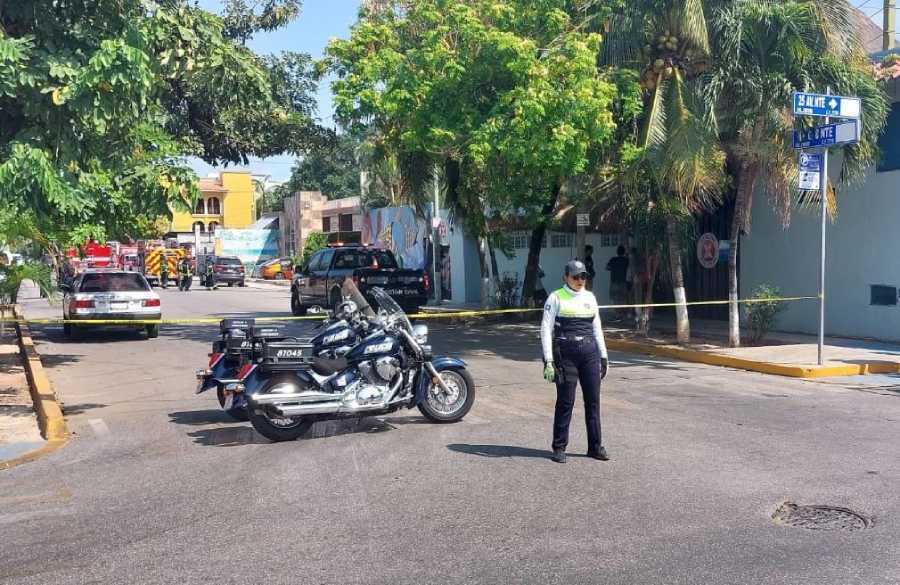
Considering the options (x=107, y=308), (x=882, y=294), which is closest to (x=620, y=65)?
(x=882, y=294)

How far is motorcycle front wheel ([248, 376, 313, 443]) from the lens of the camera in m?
8.51

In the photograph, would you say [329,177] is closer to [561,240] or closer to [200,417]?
[561,240]

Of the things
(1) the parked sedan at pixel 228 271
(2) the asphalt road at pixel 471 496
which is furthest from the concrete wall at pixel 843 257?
(1) the parked sedan at pixel 228 271

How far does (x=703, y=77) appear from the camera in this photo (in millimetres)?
15070

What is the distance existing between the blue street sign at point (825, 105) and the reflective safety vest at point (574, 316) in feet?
22.5

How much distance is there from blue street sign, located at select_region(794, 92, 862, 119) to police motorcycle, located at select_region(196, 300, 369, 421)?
24.3 feet

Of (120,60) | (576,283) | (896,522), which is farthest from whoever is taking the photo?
(120,60)

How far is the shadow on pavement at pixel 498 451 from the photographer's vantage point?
26.0 ft

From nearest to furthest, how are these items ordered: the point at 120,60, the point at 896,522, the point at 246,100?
the point at 896,522, the point at 120,60, the point at 246,100

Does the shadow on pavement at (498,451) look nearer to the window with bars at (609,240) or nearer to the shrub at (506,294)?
the shrub at (506,294)

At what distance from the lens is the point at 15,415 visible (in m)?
10.5

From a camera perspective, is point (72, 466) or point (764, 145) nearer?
point (72, 466)

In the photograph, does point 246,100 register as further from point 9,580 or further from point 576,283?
point 9,580

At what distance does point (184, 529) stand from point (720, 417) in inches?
240
